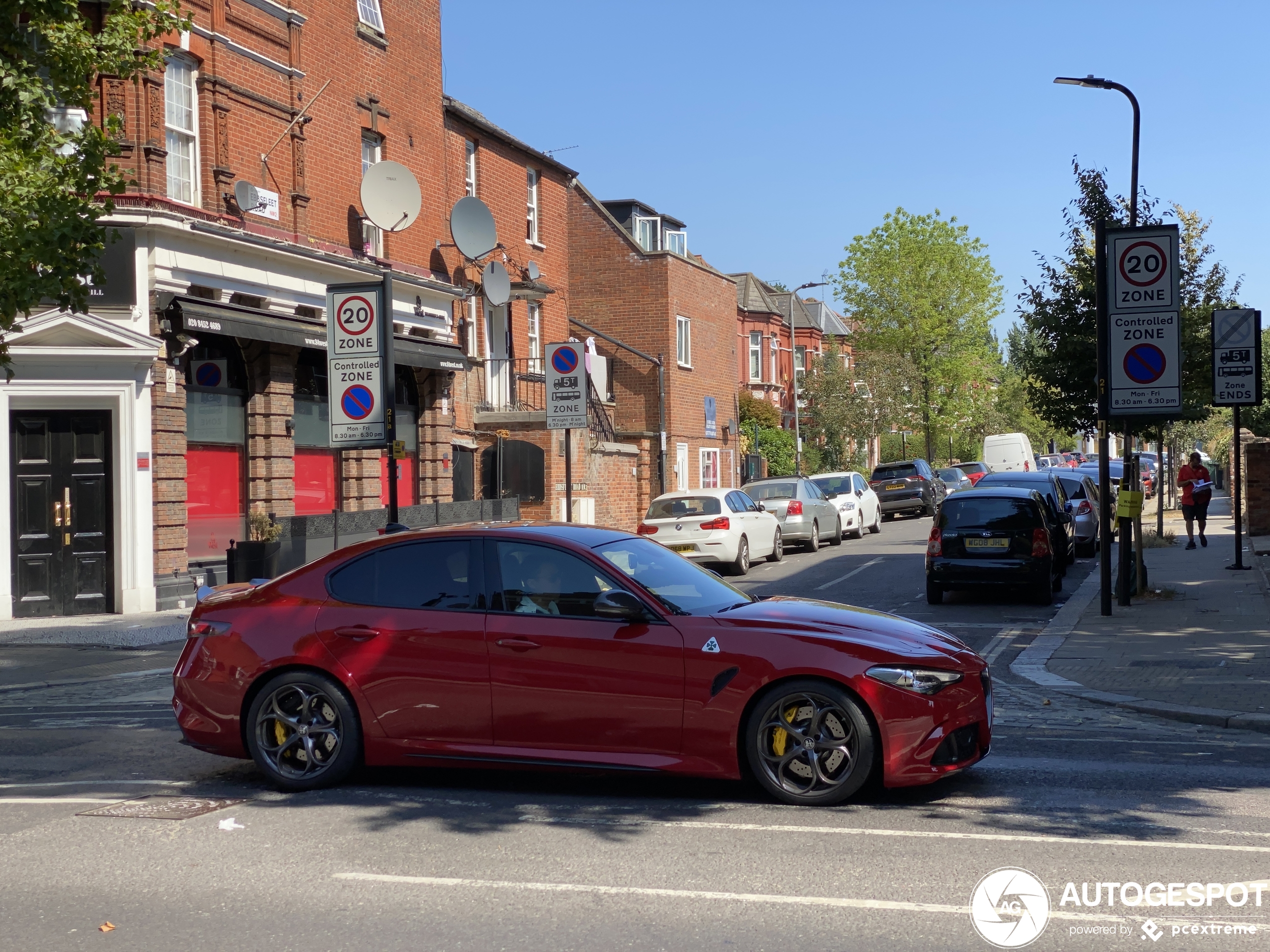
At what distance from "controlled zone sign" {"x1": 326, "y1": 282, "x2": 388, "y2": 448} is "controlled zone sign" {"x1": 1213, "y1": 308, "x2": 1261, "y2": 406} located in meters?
11.2

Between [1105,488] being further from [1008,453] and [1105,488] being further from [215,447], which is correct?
[1008,453]

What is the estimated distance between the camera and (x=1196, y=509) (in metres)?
24.2

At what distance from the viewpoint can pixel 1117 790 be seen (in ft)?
23.3

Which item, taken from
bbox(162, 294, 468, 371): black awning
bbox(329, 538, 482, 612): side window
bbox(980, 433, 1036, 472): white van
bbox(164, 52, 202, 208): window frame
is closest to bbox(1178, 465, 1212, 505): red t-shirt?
bbox(162, 294, 468, 371): black awning

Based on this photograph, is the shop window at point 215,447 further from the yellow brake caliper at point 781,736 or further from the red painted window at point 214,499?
the yellow brake caliper at point 781,736

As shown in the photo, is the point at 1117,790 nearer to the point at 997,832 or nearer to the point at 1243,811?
the point at 1243,811

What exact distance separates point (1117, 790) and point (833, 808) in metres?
1.64

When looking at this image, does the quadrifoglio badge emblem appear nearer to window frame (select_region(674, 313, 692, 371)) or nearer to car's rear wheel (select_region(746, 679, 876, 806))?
car's rear wheel (select_region(746, 679, 876, 806))

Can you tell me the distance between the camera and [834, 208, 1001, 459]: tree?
6091cm

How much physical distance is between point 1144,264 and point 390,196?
14.1 metres

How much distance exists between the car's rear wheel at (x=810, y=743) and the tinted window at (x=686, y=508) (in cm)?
1627

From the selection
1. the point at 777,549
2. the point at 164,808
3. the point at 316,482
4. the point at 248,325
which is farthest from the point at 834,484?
the point at 164,808

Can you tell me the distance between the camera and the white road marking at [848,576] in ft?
65.3

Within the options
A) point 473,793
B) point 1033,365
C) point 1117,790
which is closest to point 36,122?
point 473,793
